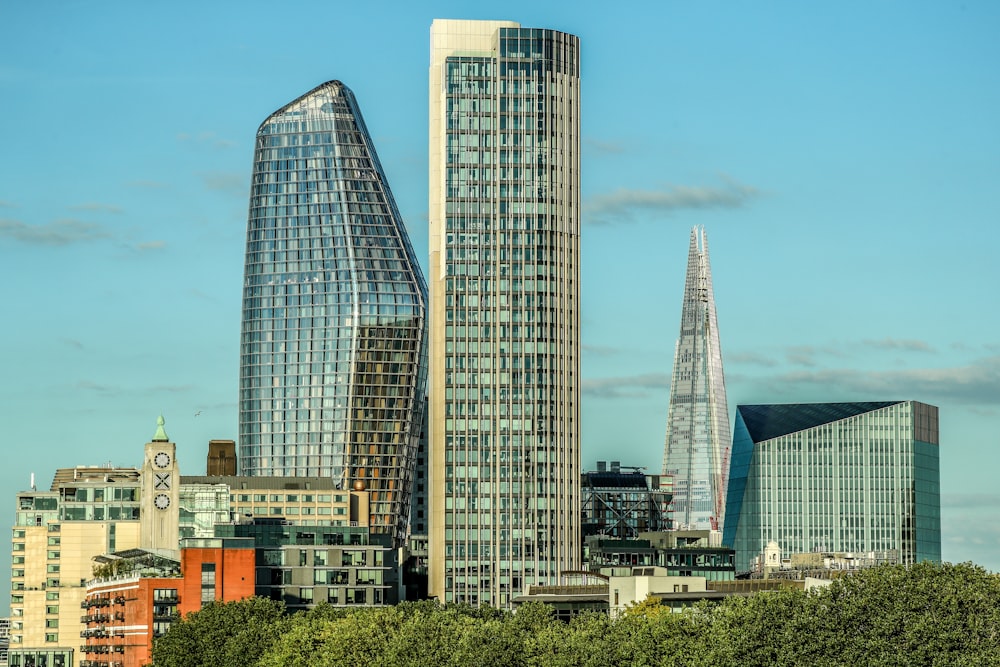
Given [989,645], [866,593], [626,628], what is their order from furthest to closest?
[626,628] < [866,593] < [989,645]

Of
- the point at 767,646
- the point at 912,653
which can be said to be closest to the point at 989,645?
the point at 912,653

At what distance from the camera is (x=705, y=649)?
609 feet

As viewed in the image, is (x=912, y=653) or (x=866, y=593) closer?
(x=912, y=653)

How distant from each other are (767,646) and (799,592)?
14.0 m

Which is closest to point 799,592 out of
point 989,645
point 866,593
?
point 866,593

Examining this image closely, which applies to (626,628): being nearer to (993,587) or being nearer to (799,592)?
(799,592)

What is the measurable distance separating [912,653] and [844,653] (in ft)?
20.3

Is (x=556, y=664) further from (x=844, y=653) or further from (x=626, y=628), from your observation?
(x=844, y=653)

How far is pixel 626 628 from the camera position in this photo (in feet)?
654

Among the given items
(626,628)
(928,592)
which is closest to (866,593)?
(928,592)

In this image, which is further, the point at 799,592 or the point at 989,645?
the point at 799,592

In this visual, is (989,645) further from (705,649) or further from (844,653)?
(705,649)

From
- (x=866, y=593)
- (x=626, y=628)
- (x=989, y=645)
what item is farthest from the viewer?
(x=626, y=628)

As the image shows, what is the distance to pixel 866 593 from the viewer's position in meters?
185
